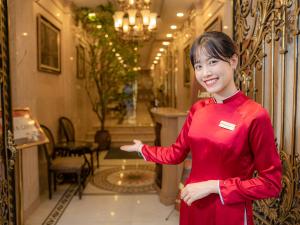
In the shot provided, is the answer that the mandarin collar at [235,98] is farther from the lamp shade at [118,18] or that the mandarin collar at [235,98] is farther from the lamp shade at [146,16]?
the lamp shade at [118,18]

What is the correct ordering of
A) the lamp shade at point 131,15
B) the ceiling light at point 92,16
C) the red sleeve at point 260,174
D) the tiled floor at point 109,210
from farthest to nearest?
1. the ceiling light at point 92,16
2. the lamp shade at point 131,15
3. the tiled floor at point 109,210
4. the red sleeve at point 260,174

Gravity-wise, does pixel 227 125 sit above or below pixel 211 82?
below

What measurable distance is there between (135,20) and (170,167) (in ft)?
8.78

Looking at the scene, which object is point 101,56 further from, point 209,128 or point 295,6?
point 209,128

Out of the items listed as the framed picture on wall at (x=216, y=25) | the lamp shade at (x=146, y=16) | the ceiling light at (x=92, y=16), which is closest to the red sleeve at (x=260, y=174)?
→ the framed picture on wall at (x=216, y=25)

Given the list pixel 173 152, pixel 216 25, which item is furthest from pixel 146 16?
pixel 173 152

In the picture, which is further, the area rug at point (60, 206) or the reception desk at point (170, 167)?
the reception desk at point (170, 167)

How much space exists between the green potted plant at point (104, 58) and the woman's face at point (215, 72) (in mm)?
5435

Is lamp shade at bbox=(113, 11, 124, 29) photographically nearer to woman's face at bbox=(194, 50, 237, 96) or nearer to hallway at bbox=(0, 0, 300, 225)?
hallway at bbox=(0, 0, 300, 225)

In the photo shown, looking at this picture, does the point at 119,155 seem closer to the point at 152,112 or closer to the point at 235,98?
the point at 152,112

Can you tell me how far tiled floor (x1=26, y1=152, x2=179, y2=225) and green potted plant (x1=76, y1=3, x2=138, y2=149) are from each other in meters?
3.25

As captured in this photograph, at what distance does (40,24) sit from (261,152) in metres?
3.93

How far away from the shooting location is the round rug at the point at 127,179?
4.57 meters

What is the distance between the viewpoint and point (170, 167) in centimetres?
391
